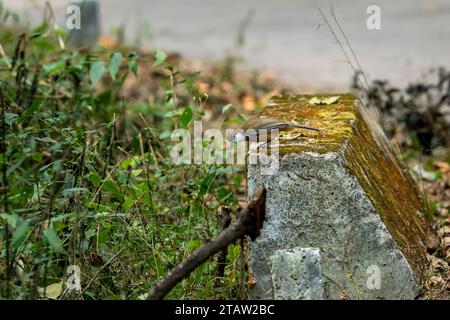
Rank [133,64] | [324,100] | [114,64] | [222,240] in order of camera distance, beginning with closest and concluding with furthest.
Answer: [222,240] < [324,100] < [114,64] < [133,64]

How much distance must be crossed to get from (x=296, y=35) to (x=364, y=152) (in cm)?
521

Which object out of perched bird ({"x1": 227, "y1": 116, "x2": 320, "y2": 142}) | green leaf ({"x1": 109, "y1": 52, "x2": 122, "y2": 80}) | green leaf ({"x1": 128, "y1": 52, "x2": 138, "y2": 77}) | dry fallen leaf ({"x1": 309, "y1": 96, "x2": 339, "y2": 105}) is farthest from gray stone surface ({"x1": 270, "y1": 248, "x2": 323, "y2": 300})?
green leaf ({"x1": 128, "y1": 52, "x2": 138, "y2": 77})

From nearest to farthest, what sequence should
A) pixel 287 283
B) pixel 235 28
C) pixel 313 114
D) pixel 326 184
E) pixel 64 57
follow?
pixel 287 283, pixel 326 184, pixel 313 114, pixel 64 57, pixel 235 28

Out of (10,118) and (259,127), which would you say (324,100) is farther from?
(10,118)

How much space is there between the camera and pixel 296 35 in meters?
8.38

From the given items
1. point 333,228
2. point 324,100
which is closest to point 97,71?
point 324,100

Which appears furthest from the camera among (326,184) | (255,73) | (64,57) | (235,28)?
(235,28)

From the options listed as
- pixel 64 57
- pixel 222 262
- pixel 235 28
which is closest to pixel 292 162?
pixel 222 262

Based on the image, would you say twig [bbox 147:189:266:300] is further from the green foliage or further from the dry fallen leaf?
the dry fallen leaf

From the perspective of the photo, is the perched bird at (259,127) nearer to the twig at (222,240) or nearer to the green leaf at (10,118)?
the twig at (222,240)
